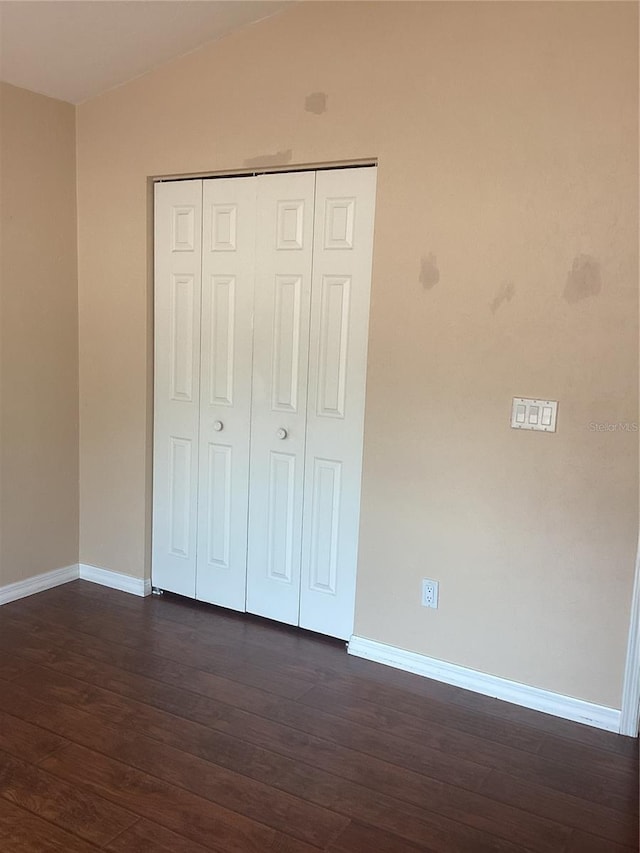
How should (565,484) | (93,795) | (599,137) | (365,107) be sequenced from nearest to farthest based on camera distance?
(93,795), (599,137), (565,484), (365,107)

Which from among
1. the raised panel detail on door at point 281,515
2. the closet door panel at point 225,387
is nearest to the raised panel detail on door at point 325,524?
the raised panel detail on door at point 281,515

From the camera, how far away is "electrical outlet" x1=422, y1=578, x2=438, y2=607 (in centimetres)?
275

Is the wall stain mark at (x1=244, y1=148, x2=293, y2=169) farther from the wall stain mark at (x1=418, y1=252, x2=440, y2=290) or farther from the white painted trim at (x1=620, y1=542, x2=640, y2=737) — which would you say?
the white painted trim at (x1=620, y1=542, x2=640, y2=737)

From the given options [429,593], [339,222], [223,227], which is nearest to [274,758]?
[429,593]

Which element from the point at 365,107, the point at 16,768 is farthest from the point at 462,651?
the point at 365,107

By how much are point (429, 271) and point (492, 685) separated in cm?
158

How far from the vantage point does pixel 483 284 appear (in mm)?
2520

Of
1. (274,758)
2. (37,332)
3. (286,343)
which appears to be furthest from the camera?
(37,332)

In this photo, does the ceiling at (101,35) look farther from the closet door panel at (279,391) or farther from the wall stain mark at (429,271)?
the wall stain mark at (429,271)

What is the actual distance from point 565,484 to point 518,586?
42 centimetres

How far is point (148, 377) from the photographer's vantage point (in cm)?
339

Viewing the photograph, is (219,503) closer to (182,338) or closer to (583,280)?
(182,338)

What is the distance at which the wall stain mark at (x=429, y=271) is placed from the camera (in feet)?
8.54

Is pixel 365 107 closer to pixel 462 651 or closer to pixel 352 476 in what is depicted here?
pixel 352 476
